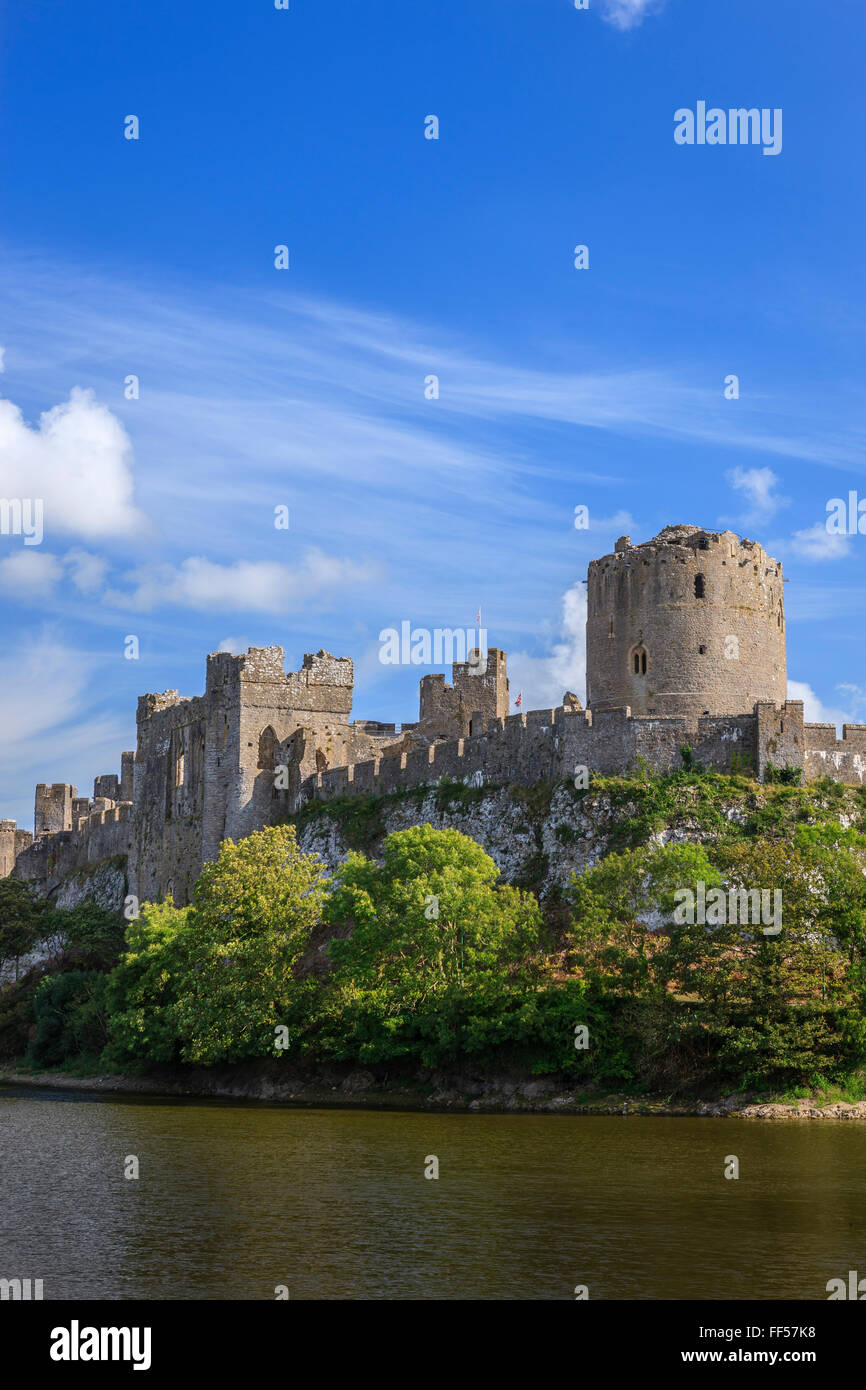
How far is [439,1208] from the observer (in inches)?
1164

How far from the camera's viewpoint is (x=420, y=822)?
64.1 meters

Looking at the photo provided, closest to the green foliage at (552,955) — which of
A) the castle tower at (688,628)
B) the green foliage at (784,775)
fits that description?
the green foliage at (784,775)

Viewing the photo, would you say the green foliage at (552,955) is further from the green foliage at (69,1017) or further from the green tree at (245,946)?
the green foliage at (69,1017)

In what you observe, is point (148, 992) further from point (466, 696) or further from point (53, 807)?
point (53, 807)

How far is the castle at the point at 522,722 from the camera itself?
189 ft

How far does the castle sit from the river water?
18418 millimetres

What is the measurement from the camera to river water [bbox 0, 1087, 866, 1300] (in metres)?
23.9

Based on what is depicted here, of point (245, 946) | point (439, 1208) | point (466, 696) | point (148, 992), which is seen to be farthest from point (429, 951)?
point (466, 696)

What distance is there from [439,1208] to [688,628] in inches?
1528

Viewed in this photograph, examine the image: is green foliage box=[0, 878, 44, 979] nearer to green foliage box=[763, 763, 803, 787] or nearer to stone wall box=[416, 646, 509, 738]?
stone wall box=[416, 646, 509, 738]

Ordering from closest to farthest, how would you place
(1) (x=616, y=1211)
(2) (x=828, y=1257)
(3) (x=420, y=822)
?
(2) (x=828, y=1257) < (1) (x=616, y=1211) < (3) (x=420, y=822)

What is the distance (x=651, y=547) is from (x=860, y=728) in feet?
44.3

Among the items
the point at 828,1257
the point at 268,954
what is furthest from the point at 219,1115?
the point at 828,1257
